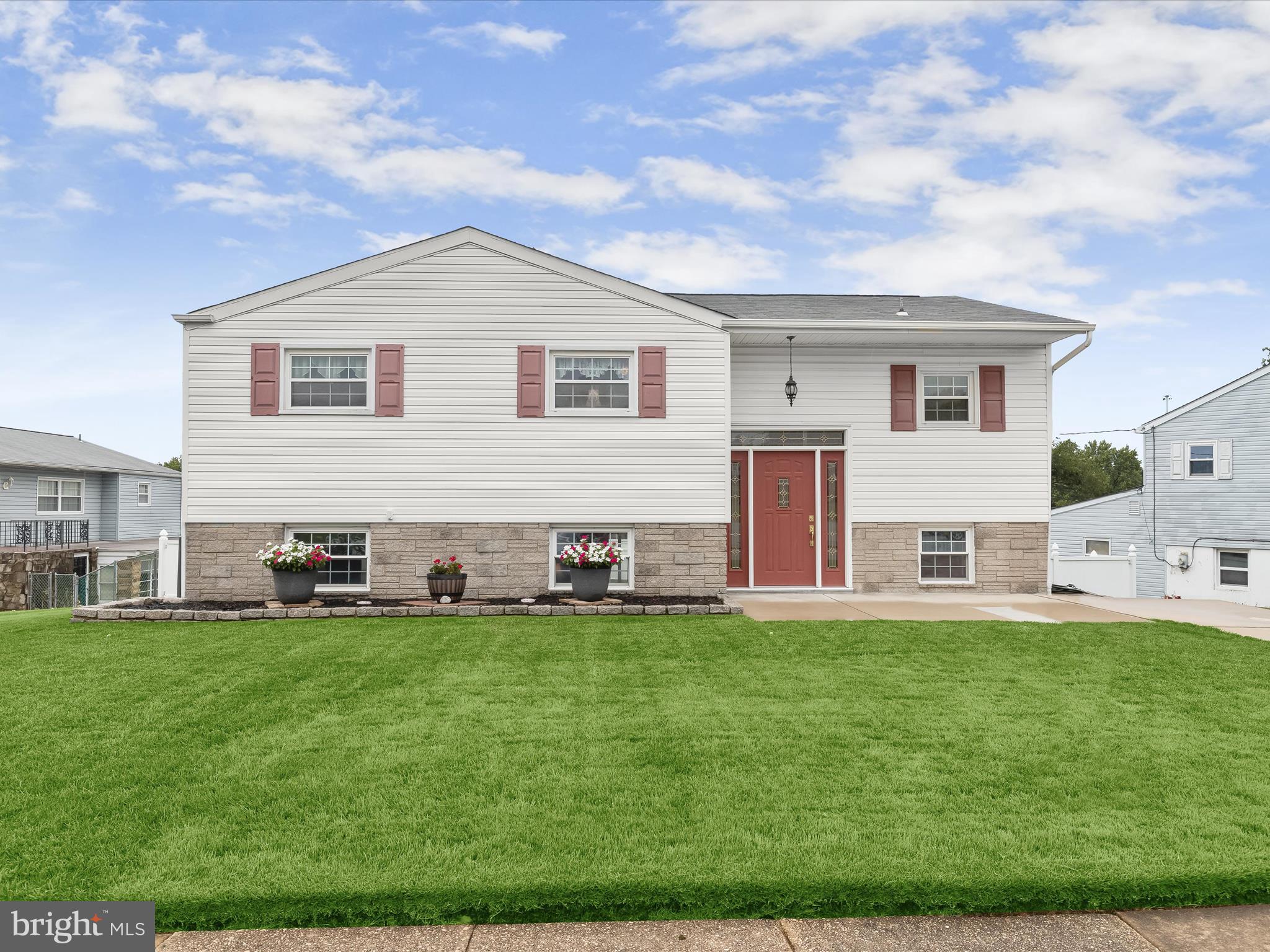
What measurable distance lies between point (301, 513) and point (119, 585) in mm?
10872

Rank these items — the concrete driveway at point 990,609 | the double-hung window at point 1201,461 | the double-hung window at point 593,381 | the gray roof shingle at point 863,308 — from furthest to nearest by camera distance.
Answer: the double-hung window at point 1201,461
the gray roof shingle at point 863,308
the double-hung window at point 593,381
the concrete driveway at point 990,609

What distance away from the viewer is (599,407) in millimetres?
11211

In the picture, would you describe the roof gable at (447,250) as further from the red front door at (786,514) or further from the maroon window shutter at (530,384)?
the red front door at (786,514)

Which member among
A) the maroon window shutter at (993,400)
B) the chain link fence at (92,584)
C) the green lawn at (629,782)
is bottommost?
the chain link fence at (92,584)

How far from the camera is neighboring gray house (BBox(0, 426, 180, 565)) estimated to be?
24.5 metres

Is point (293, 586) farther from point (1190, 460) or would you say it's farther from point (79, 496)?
point (1190, 460)

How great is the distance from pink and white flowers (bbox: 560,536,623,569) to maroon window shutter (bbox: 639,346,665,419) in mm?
2104

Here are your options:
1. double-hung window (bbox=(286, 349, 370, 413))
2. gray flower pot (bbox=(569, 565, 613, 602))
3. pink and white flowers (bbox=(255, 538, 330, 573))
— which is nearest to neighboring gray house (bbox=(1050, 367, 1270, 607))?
gray flower pot (bbox=(569, 565, 613, 602))

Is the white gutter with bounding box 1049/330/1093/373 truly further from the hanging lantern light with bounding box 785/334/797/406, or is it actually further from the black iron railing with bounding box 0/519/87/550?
the black iron railing with bounding box 0/519/87/550

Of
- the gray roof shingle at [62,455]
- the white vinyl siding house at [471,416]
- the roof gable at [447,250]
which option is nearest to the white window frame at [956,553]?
the white vinyl siding house at [471,416]

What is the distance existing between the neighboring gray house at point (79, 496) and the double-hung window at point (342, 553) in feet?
60.0

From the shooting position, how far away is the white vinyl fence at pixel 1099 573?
42.7 feet

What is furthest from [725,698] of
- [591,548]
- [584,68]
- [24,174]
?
[24,174]

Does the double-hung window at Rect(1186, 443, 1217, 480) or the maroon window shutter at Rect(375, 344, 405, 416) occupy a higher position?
the maroon window shutter at Rect(375, 344, 405, 416)
